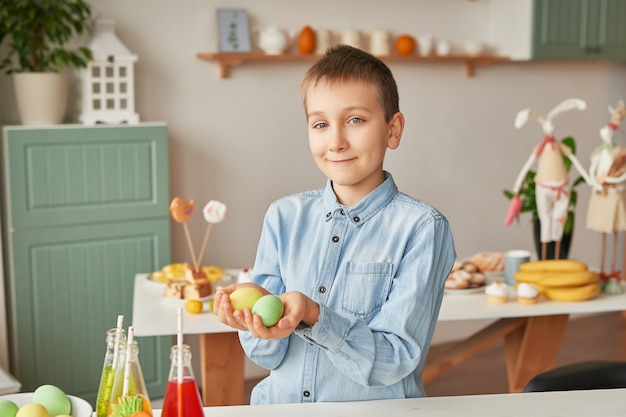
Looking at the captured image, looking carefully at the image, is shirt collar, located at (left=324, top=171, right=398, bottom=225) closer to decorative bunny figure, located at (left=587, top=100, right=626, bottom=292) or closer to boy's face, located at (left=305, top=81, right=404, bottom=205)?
boy's face, located at (left=305, top=81, right=404, bottom=205)

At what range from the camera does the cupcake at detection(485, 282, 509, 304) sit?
284 cm

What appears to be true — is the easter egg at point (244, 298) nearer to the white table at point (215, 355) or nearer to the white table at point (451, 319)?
the white table at point (451, 319)

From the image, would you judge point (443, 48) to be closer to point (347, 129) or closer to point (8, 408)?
point (347, 129)

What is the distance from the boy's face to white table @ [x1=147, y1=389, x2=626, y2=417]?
41 cm

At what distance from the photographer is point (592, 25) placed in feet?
15.2

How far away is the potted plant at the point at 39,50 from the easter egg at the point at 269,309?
2.38 meters

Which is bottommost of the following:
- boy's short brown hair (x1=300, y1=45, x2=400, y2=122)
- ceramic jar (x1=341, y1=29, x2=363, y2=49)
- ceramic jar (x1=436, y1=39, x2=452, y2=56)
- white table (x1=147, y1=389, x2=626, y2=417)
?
white table (x1=147, y1=389, x2=626, y2=417)

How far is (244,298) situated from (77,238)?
7.45ft

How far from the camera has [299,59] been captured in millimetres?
4242

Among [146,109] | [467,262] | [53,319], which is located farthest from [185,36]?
[467,262]

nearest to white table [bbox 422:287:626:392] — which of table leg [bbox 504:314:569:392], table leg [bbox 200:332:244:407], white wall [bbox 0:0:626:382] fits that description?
table leg [bbox 504:314:569:392]

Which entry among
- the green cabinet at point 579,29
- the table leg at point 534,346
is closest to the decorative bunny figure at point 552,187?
the table leg at point 534,346

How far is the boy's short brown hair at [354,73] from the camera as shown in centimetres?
155

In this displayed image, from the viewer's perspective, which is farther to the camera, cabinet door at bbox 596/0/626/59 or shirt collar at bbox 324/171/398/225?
cabinet door at bbox 596/0/626/59
